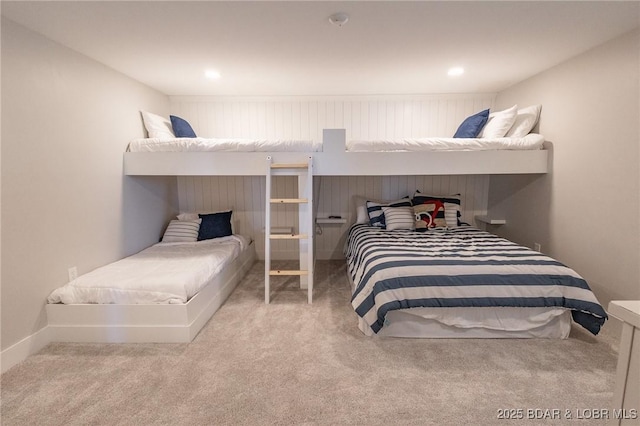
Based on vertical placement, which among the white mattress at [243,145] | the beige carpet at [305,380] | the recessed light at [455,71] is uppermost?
the recessed light at [455,71]

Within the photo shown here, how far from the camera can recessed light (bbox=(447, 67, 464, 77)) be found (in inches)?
107

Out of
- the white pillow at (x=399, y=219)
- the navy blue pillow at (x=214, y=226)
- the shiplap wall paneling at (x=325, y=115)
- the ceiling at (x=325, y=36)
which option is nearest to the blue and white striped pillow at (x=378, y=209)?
the white pillow at (x=399, y=219)

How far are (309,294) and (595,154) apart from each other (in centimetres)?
256

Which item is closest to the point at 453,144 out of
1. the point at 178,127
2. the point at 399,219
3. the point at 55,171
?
the point at 399,219

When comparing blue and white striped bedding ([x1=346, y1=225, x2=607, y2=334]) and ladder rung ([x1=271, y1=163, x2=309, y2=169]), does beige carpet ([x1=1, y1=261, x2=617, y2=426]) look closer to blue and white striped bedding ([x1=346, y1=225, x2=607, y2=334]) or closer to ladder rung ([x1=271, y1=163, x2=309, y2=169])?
blue and white striped bedding ([x1=346, y1=225, x2=607, y2=334])

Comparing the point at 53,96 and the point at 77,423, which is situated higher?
the point at 53,96

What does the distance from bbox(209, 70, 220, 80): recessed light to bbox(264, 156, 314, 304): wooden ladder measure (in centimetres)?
99

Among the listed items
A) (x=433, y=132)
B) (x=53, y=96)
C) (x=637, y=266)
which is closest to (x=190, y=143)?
(x=53, y=96)

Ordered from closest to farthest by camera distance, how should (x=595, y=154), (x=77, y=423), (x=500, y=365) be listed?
1. (x=77, y=423)
2. (x=500, y=365)
3. (x=595, y=154)

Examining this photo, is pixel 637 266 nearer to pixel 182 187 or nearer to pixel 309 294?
pixel 309 294

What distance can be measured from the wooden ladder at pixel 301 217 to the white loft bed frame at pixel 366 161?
9cm

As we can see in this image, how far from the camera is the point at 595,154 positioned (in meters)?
2.25

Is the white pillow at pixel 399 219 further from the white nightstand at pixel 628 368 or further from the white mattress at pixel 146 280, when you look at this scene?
the white nightstand at pixel 628 368

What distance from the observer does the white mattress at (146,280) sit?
203 centimetres
